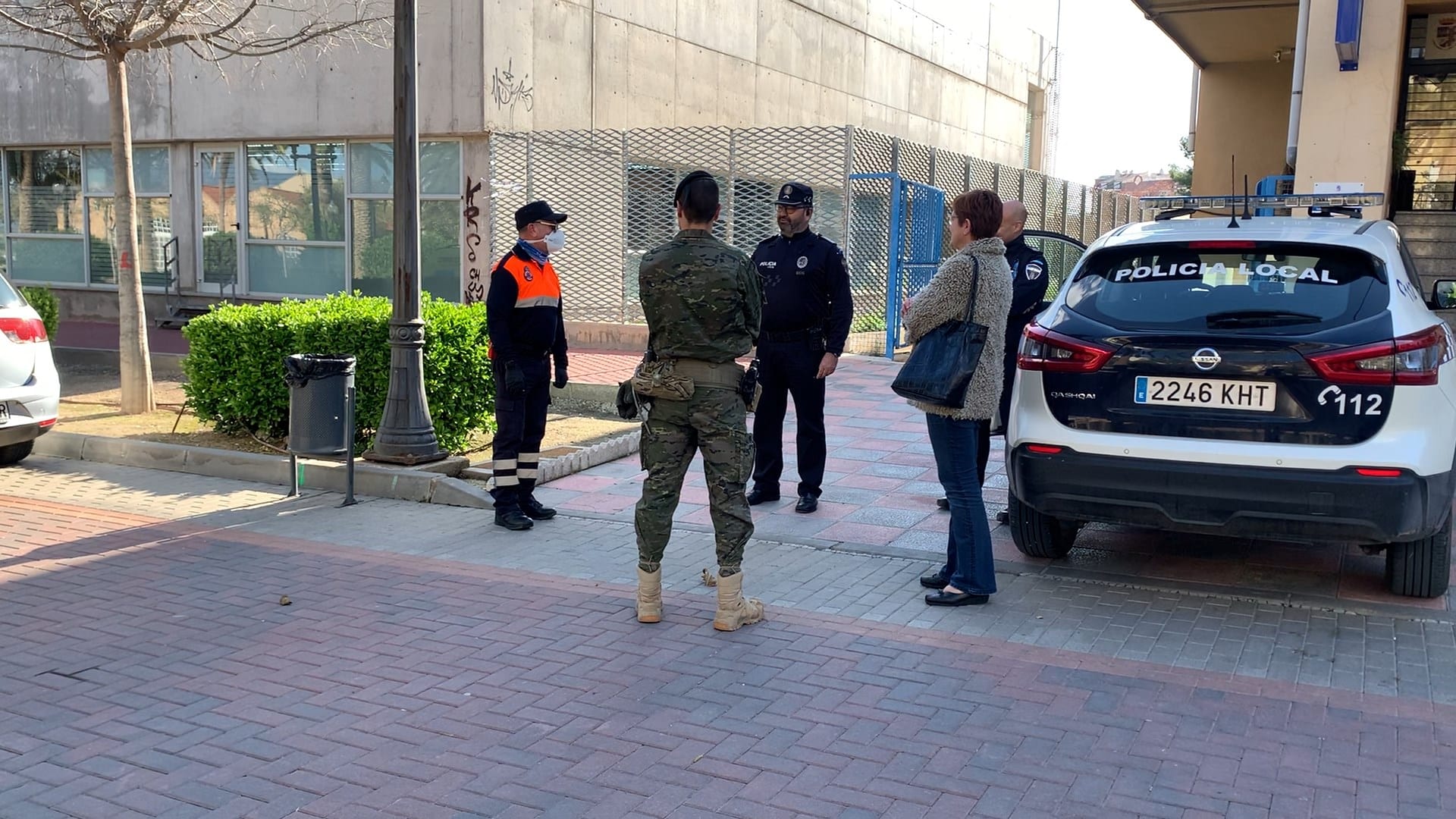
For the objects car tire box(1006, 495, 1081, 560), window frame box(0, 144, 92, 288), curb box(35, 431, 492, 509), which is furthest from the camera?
window frame box(0, 144, 92, 288)

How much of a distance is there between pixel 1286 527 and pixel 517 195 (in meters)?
12.8

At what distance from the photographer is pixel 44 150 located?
2045cm

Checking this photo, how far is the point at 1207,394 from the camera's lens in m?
5.21

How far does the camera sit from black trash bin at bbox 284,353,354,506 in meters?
7.73

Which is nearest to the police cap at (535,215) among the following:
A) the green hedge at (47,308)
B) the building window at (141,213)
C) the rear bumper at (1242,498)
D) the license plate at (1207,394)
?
the rear bumper at (1242,498)

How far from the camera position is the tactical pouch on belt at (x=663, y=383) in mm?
5215

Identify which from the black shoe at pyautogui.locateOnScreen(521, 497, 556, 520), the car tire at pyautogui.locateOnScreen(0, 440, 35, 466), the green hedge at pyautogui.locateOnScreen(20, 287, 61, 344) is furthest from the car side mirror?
the green hedge at pyautogui.locateOnScreen(20, 287, 61, 344)

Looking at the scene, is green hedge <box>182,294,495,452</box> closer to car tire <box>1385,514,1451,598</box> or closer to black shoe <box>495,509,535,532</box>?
black shoe <box>495,509,535,532</box>

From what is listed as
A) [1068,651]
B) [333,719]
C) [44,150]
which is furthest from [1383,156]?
[44,150]

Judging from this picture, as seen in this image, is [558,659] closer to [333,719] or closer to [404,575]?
[333,719]

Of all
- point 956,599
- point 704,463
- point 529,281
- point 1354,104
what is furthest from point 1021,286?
point 1354,104

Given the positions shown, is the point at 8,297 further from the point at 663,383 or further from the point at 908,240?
the point at 908,240

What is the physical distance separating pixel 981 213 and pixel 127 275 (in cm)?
834

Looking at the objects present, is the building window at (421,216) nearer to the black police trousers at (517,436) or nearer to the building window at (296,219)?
the building window at (296,219)
